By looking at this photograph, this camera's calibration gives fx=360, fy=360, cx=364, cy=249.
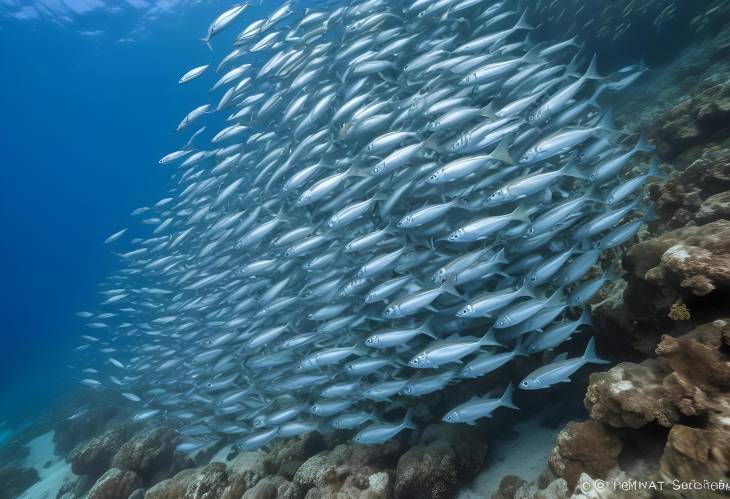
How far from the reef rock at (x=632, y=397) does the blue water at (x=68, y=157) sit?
137 ft

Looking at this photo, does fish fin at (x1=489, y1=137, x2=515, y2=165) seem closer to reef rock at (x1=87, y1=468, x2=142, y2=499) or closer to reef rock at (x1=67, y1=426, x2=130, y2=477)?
reef rock at (x1=87, y1=468, x2=142, y2=499)

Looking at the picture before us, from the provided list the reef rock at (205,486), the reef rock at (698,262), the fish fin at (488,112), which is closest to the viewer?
the reef rock at (698,262)

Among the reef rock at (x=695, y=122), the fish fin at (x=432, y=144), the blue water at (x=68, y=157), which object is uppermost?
the blue water at (x=68, y=157)

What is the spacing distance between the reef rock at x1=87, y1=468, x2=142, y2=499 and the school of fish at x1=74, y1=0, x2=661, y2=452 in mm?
Result: 1356

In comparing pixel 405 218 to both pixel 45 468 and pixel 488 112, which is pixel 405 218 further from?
pixel 45 468

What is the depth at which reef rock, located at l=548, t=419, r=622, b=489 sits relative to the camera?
9.95 ft

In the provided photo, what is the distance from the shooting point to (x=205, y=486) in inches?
235

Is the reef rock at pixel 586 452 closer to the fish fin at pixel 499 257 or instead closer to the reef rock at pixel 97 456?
the fish fin at pixel 499 257

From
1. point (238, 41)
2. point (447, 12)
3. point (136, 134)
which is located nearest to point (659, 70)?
point (447, 12)

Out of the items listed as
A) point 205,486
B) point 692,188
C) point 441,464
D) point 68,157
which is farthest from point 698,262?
point 68,157

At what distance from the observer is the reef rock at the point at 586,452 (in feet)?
9.95

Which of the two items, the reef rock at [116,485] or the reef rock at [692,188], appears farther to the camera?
the reef rock at [116,485]

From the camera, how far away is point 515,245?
5.20 m

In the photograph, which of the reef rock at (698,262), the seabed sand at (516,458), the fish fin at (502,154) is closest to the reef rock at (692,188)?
the reef rock at (698,262)
